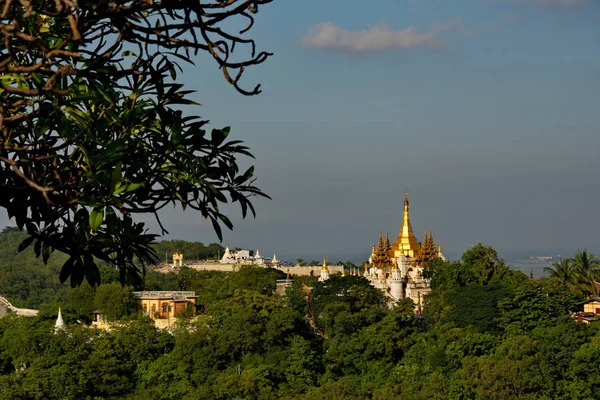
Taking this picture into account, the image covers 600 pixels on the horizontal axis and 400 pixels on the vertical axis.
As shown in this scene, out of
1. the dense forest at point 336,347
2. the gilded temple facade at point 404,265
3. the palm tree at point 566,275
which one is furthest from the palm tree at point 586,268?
the gilded temple facade at point 404,265

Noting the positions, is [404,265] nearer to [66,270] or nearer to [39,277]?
[39,277]

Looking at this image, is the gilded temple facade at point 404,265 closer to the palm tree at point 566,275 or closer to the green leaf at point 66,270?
the palm tree at point 566,275

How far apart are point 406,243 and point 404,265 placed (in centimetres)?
418

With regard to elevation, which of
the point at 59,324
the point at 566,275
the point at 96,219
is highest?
the point at 566,275

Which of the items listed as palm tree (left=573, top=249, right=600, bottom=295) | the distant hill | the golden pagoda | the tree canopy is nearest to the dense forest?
palm tree (left=573, top=249, right=600, bottom=295)

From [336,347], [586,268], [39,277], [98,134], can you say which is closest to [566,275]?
[586,268]

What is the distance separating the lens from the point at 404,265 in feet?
160

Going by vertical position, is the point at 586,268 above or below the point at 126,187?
above

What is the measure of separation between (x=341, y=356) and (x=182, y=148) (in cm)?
3105

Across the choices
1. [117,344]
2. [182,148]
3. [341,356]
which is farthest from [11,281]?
[182,148]

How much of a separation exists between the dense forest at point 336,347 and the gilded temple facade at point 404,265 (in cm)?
308

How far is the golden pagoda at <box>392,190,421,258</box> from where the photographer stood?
51.9 metres

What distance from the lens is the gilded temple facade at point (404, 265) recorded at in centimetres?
4459

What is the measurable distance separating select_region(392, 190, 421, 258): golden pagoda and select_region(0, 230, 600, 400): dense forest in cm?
1011
